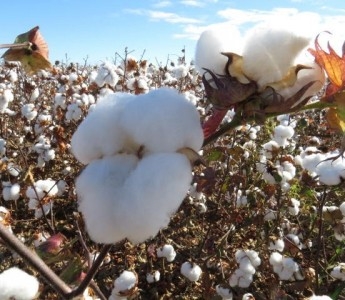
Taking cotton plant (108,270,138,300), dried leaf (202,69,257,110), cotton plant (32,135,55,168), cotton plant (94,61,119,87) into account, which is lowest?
cotton plant (32,135,55,168)

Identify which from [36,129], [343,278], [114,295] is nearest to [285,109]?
[114,295]

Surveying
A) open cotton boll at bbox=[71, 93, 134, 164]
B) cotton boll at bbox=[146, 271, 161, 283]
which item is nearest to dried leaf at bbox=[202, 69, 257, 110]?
open cotton boll at bbox=[71, 93, 134, 164]

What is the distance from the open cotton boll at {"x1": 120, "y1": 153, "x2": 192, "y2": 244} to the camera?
53 cm

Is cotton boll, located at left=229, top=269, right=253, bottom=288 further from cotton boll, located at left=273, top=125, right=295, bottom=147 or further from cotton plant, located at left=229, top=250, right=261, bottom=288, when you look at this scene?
cotton boll, located at left=273, top=125, right=295, bottom=147

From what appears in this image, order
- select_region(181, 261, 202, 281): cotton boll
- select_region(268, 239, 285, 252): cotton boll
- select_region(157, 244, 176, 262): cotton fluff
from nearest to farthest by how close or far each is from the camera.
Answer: select_region(181, 261, 202, 281): cotton boll < select_region(268, 239, 285, 252): cotton boll < select_region(157, 244, 176, 262): cotton fluff

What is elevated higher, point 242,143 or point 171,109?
point 171,109

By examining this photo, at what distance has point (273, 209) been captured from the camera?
3150mm

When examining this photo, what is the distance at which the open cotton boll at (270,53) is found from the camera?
1.86ft

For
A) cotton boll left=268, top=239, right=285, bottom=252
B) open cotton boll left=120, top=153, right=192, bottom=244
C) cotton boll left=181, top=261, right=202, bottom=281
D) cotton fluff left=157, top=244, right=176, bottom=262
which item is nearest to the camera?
open cotton boll left=120, top=153, right=192, bottom=244

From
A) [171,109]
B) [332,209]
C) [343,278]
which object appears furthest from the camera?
[332,209]

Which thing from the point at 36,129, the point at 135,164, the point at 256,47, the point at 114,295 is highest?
the point at 256,47

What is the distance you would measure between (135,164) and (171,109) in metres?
0.08

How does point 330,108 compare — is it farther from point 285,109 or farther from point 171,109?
point 171,109

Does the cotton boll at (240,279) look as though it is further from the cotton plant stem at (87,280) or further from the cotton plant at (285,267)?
the cotton plant stem at (87,280)
